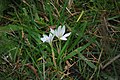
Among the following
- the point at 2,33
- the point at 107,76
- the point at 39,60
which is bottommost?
the point at 107,76

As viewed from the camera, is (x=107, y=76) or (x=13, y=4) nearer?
(x=107, y=76)

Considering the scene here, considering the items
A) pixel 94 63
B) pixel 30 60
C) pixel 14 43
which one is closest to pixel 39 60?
pixel 30 60

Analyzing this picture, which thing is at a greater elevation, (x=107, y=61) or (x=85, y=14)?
(x=85, y=14)

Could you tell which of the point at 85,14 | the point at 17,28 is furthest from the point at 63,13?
the point at 17,28

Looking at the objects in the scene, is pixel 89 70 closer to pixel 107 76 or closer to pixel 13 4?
pixel 107 76

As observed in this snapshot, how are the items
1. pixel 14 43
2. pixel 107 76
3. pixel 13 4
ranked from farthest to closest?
1. pixel 13 4
2. pixel 14 43
3. pixel 107 76

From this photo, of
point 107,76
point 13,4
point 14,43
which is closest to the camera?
point 107,76
